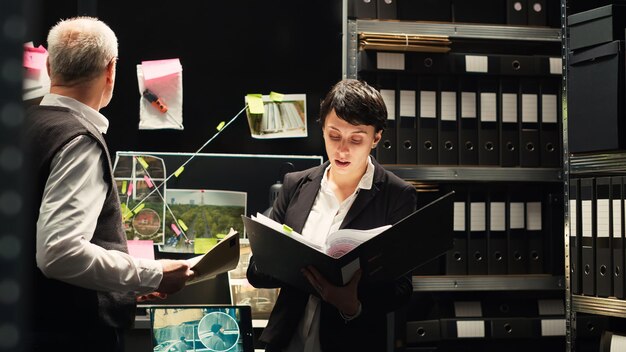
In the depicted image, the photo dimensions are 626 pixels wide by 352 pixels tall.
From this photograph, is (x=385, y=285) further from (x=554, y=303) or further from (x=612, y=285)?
(x=554, y=303)

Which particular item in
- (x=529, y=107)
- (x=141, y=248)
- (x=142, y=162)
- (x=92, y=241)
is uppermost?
(x=529, y=107)

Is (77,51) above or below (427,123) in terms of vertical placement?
above

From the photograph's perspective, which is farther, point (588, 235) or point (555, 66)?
point (555, 66)

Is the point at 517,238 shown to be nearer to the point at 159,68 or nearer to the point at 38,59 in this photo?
the point at 159,68

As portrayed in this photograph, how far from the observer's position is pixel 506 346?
9.67ft

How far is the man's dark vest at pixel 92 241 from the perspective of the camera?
1.44m

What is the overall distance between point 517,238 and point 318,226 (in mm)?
1300

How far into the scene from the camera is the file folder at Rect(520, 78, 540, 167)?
3.00 meters

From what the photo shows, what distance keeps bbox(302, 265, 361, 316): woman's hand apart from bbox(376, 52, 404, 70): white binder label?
4.26 feet

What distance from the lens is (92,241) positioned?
155 cm

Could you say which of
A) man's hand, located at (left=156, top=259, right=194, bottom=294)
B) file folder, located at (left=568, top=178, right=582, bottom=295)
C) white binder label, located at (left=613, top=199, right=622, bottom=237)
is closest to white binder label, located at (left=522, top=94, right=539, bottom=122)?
file folder, located at (left=568, top=178, right=582, bottom=295)

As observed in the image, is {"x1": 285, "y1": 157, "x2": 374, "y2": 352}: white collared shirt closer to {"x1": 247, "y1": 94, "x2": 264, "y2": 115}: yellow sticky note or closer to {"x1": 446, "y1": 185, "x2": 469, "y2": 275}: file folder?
{"x1": 446, "y1": 185, "x2": 469, "y2": 275}: file folder

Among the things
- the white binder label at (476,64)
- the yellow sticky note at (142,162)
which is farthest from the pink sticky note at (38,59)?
the white binder label at (476,64)

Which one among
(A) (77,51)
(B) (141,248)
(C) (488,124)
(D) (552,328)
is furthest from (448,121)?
(A) (77,51)
